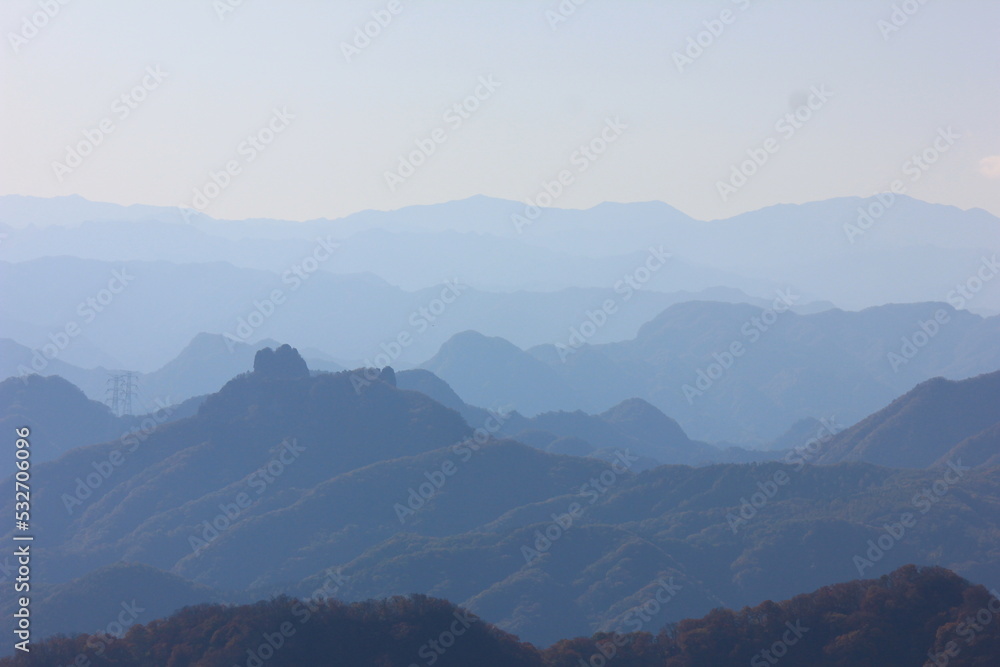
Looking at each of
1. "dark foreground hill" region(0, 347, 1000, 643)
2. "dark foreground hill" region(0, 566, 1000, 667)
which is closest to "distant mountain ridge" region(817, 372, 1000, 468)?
"dark foreground hill" region(0, 347, 1000, 643)

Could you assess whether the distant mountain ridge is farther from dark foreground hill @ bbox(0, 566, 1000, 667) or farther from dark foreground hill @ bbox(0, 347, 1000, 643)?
dark foreground hill @ bbox(0, 566, 1000, 667)

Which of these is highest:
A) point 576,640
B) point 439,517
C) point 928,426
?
point 928,426

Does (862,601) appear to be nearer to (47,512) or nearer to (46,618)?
(46,618)

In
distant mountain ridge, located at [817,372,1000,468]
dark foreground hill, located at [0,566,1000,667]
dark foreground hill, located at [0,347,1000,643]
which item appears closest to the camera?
dark foreground hill, located at [0,566,1000,667]

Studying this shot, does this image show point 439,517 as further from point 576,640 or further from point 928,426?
point 928,426

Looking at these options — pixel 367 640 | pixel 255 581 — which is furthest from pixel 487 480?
pixel 367 640

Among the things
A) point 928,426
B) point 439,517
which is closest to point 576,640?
point 439,517

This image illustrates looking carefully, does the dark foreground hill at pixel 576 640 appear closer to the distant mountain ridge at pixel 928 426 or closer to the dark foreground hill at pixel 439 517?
the dark foreground hill at pixel 439 517

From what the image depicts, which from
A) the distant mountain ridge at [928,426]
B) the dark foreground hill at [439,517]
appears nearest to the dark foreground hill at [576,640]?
the dark foreground hill at [439,517]

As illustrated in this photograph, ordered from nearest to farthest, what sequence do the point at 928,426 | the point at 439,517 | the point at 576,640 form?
the point at 576,640 < the point at 439,517 < the point at 928,426
